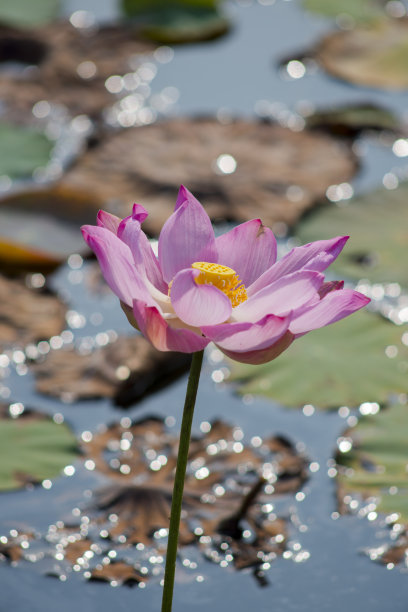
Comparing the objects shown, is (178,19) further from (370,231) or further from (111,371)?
(111,371)

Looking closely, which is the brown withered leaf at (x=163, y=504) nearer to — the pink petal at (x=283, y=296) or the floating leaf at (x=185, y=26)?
the pink petal at (x=283, y=296)

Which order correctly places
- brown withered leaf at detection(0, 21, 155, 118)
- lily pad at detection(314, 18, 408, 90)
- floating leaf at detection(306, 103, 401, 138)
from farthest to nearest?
lily pad at detection(314, 18, 408, 90)
brown withered leaf at detection(0, 21, 155, 118)
floating leaf at detection(306, 103, 401, 138)

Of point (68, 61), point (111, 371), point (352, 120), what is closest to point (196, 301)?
point (111, 371)

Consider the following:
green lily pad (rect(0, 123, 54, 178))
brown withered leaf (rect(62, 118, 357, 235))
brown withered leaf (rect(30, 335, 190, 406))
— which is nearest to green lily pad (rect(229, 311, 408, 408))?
brown withered leaf (rect(30, 335, 190, 406))

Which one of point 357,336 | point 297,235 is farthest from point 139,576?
point 297,235

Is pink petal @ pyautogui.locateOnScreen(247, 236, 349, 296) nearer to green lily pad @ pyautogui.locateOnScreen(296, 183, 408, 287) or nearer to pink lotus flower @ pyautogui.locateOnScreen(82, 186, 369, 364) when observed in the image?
pink lotus flower @ pyautogui.locateOnScreen(82, 186, 369, 364)

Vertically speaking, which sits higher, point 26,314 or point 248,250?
point 248,250

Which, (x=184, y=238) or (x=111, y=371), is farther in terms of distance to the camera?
(x=111, y=371)

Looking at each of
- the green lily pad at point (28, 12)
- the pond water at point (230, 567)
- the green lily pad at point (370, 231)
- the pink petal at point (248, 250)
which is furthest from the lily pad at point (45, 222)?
the green lily pad at point (28, 12)
